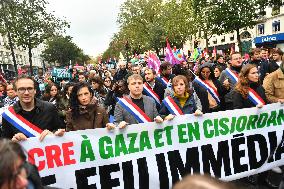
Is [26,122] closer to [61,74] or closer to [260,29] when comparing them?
[61,74]

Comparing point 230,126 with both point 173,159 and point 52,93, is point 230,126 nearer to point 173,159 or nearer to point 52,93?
point 173,159

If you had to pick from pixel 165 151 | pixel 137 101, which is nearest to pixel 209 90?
pixel 137 101

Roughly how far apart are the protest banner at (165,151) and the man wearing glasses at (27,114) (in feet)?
0.70

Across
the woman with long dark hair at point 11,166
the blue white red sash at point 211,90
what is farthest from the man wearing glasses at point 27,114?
the blue white red sash at point 211,90

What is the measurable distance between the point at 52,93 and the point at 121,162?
4034mm

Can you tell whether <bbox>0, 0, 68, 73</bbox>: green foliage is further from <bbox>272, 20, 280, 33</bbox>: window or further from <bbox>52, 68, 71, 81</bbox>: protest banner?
<bbox>272, 20, 280, 33</bbox>: window

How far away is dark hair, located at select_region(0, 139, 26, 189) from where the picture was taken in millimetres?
1775

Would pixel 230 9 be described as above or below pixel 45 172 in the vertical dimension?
above

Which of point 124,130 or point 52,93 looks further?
point 52,93

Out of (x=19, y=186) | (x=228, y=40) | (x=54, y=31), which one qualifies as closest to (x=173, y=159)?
(x=19, y=186)

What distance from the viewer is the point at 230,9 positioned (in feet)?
88.7

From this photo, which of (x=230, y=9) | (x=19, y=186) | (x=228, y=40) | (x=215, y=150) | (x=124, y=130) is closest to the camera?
(x=19, y=186)

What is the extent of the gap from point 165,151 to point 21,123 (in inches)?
64.7

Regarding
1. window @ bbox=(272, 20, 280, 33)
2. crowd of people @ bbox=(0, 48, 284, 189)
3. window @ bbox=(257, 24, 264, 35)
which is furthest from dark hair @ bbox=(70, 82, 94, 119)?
window @ bbox=(257, 24, 264, 35)
